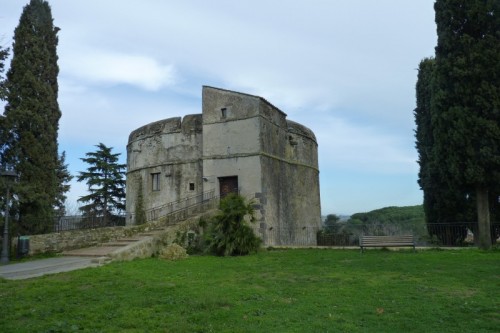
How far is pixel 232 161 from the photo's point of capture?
65.9 ft

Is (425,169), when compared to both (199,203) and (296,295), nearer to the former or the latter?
(199,203)

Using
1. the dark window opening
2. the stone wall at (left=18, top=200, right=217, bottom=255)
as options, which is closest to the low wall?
the stone wall at (left=18, top=200, right=217, bottom=255)

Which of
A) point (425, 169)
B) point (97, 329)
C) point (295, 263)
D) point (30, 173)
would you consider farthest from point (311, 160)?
point (97, 329)

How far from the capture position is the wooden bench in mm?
14531

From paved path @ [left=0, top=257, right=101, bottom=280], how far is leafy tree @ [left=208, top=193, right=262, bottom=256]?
15.3 feet

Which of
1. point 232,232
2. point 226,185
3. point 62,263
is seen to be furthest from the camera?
point 226,185

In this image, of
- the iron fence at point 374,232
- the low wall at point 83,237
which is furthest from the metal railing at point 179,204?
the iron fence at point 374,232

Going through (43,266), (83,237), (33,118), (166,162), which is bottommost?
(43,266)

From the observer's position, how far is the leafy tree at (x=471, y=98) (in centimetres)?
1501

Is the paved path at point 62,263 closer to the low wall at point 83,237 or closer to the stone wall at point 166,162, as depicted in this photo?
the low wall at point 83,237

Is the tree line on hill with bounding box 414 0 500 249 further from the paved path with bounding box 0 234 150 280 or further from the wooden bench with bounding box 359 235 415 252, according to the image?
the paved path with bounding box 0 234 150 280

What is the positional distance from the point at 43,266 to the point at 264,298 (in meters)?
7.81

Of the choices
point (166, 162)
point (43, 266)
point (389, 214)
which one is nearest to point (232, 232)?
point (43, 266)

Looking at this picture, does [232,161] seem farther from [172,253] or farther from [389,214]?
[389,214]
